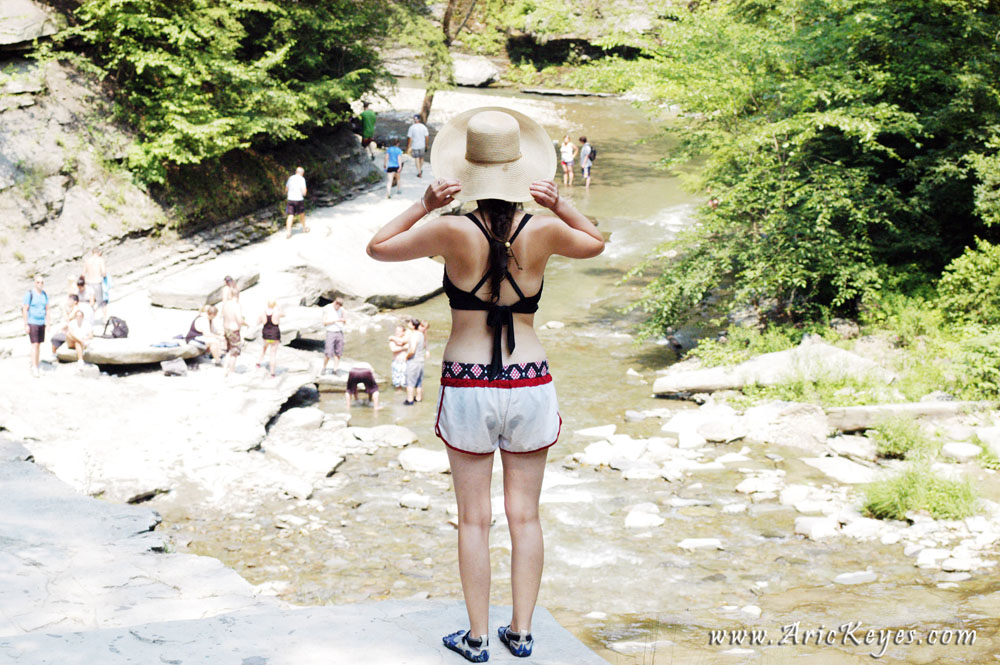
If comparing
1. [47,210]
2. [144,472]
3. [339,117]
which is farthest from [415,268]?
[144,472]

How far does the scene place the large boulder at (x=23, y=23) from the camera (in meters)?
18.1

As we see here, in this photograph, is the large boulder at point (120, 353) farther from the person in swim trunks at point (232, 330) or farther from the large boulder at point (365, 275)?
the large boulder at point (365, 275)

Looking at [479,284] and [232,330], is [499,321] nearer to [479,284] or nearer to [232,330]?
[479,284]

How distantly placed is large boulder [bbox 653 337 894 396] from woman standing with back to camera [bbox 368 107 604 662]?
9.86 meters

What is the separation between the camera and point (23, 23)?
1833cm

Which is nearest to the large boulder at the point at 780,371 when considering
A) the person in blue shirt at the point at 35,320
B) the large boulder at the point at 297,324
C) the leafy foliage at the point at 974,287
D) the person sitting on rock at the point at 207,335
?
the leafy foliage at the point at 974,287

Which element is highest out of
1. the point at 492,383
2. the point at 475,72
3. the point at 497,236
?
the point at 475,72

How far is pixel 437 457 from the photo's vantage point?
38.5 feet

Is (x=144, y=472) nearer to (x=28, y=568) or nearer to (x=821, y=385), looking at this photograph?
(x=28, y=568)

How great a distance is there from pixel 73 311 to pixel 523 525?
12.2 m

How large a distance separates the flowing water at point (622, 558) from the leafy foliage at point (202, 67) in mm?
8470

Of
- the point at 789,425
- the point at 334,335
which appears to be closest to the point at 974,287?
the point at 789,425

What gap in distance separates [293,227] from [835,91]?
12.8 m

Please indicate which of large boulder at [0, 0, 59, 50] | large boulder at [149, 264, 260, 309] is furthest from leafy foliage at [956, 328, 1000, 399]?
large boulder at [0, 0, 59, 50]
